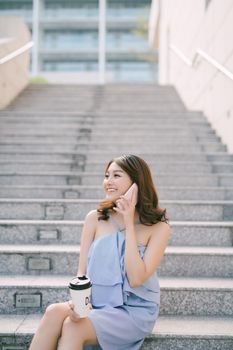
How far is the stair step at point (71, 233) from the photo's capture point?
10.4ft

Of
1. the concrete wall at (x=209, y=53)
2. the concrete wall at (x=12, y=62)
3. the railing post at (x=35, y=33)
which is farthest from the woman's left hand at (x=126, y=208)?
the railing post at (x=35, y=33)

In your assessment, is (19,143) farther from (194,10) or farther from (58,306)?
(194,10)

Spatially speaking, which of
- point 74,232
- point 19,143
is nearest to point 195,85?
point 19,143

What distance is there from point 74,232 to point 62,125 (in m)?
2.78

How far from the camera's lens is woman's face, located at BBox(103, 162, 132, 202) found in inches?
87.0

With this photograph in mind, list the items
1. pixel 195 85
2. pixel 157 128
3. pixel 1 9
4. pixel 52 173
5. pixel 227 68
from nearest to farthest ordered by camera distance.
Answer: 1. pixel 52 173
2. pixel 227 68
3. pixel 157 128
4. pixel 195 85
5. pixel 1 9

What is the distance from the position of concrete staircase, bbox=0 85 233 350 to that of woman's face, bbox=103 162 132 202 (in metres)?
0.74

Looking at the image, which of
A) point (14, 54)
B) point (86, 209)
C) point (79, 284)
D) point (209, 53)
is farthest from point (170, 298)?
point (14, 54)

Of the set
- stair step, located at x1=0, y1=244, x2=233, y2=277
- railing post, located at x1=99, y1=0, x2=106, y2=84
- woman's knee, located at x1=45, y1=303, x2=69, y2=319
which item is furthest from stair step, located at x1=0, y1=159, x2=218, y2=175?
railing post, located at x1=99, y1=0, x2=106, y2=84

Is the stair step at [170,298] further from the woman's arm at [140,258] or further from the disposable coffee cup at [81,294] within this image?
the disposable coffee cup at [81,294]

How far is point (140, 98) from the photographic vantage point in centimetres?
748

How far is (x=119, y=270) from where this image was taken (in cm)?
209

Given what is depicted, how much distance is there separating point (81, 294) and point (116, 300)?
334mm

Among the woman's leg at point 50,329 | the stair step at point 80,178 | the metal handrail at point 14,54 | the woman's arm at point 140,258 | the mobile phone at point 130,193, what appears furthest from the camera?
the metal handrail at point 14,54
